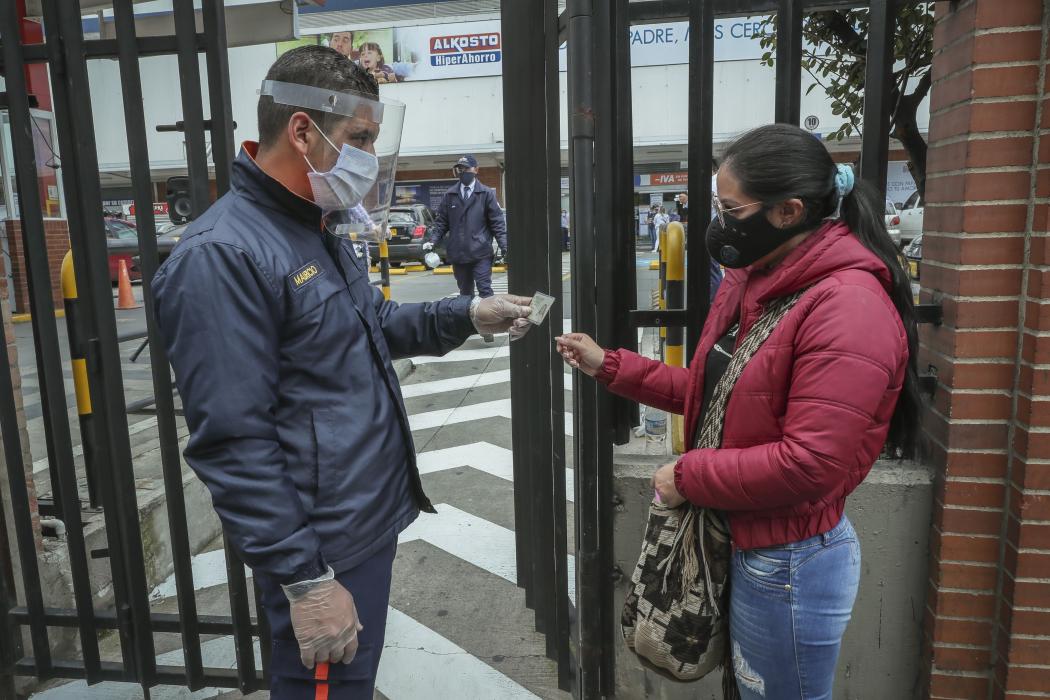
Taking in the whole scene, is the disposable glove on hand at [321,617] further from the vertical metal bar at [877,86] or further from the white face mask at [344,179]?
the vertical metal bar at [877,86]

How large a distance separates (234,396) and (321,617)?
508 millimetres

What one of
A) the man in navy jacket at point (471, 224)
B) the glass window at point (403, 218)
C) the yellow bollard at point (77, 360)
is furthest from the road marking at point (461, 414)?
the glass window at point (403, 218)

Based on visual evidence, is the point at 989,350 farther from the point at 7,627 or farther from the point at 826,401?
the point at 7,627

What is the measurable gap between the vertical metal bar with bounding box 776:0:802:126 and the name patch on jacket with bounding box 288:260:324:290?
1521 millimetres

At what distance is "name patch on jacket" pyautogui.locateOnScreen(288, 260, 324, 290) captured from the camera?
5.58ft

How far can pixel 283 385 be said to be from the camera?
5.57 feet

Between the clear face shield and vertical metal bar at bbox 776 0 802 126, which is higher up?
vertical metal bar at bbox 776 0 802 126

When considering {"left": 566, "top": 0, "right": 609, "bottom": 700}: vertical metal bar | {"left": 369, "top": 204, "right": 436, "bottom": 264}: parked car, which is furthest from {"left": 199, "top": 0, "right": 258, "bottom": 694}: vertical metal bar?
{"left": 369, "top": 204, "right": 436, "bottom": 264}: parked car

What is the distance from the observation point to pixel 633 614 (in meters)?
1.98

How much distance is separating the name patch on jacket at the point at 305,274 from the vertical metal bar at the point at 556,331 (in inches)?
34.4

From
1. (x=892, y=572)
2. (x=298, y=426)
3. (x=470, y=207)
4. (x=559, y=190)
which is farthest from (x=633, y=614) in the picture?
(x=470, y=207)

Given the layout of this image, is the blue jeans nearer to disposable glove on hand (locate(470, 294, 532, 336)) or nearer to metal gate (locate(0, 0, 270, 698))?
disposable glove on hand (locate(470, 294, 532, 336))

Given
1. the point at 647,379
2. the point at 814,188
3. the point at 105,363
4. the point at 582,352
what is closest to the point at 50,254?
the point at 105,363

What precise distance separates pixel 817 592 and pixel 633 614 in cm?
46
